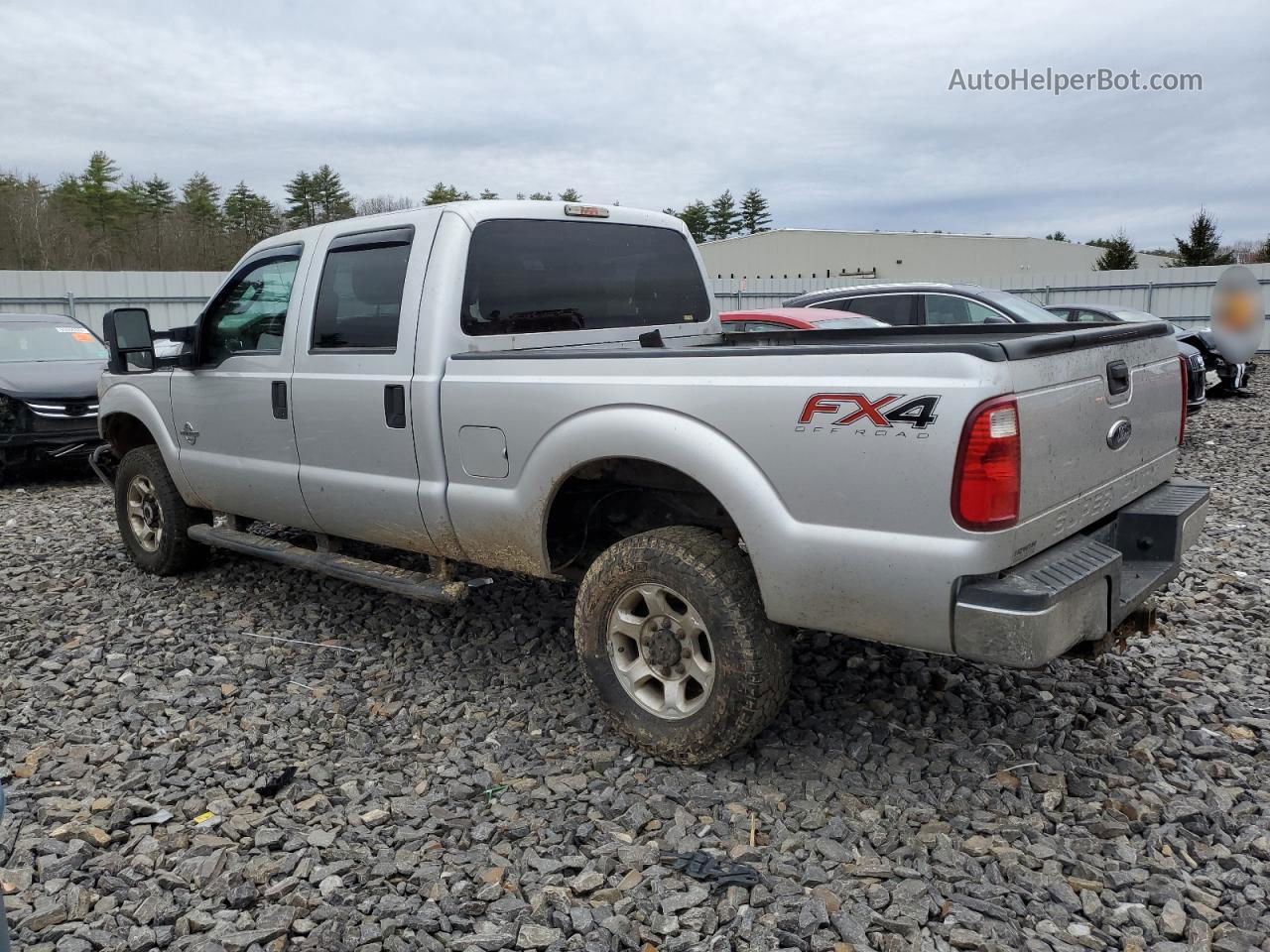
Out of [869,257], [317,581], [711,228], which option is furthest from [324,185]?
[317,581]

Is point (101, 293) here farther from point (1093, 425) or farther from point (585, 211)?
point (1093, 425)

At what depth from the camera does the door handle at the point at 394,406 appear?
414 centimetres

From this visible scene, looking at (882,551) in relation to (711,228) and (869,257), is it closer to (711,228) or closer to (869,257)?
(869,257)

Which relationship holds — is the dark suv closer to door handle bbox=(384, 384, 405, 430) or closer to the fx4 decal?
door handle bbox=(384, 384, 405, 430)

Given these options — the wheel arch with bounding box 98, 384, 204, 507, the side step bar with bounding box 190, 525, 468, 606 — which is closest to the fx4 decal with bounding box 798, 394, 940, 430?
the side step bar with bounding box 190, 525, 468, 606

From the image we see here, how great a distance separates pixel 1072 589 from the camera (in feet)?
9.43

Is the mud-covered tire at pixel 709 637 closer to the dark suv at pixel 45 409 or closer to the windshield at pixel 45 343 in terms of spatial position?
Result: the dark suv at pixel 45 409

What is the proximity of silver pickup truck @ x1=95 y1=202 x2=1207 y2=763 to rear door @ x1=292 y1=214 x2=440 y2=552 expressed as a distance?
0.01 metres

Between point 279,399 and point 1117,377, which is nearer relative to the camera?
point 1117,377

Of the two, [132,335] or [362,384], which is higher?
[132,335]

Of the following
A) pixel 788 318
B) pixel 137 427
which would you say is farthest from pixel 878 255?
pixel 137 427

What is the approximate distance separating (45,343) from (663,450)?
942 cm

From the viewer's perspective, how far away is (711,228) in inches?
2975

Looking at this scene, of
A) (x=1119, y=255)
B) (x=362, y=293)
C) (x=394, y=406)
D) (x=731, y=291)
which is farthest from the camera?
(x=1119, y=255)
